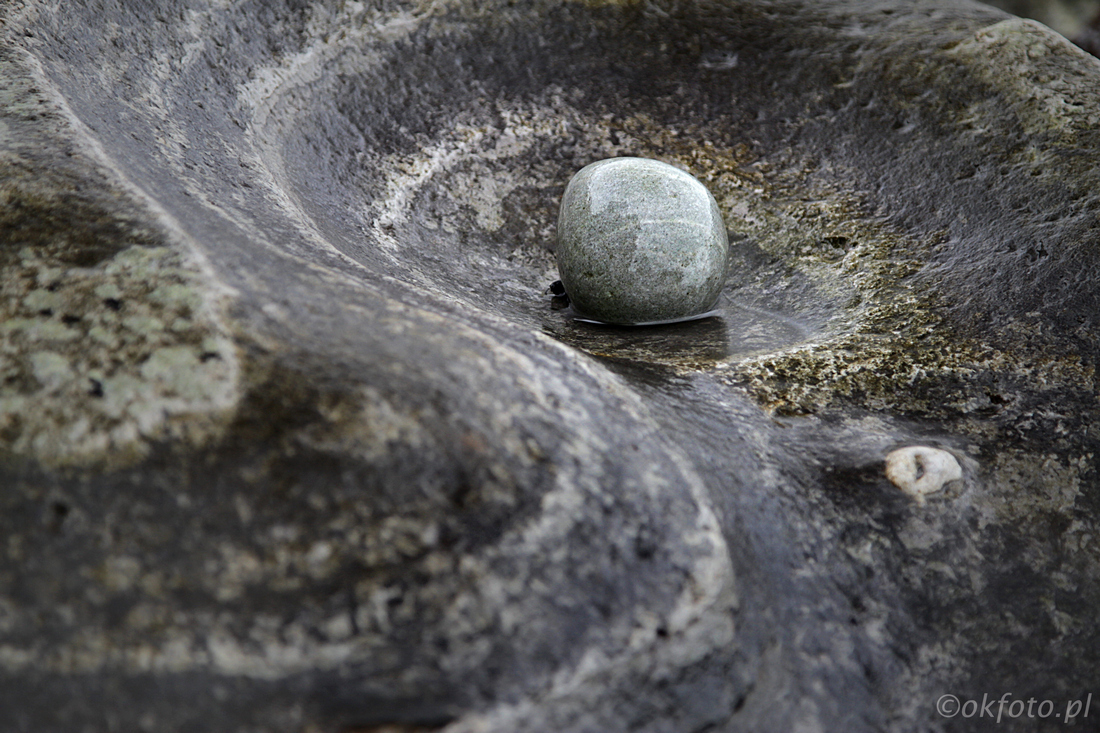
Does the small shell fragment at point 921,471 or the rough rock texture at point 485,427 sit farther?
the small shell fragment at point 921,471

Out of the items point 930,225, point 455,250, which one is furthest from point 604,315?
point 930,225

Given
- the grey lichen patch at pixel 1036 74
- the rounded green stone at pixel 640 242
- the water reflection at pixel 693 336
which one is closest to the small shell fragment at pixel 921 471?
the water reflection at pixel 693 336

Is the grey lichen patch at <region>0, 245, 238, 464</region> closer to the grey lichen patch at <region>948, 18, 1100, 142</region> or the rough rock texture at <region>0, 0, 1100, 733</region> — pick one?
the rough rock texture at <region>0, 0, 1100, 733</region>

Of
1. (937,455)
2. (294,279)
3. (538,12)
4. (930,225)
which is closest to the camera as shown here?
(294,279)

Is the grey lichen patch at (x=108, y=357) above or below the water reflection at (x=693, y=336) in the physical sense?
above

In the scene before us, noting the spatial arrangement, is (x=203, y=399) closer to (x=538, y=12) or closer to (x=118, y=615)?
(x=118, y=615)

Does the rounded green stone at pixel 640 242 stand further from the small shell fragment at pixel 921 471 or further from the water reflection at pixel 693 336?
the small shell fragment at pixel 921 471

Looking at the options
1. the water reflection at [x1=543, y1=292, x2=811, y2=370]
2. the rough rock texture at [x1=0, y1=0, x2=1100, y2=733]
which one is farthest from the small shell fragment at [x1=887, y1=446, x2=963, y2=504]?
the water reflection at [x1=543, y1=292, x2=811, y2=370]
